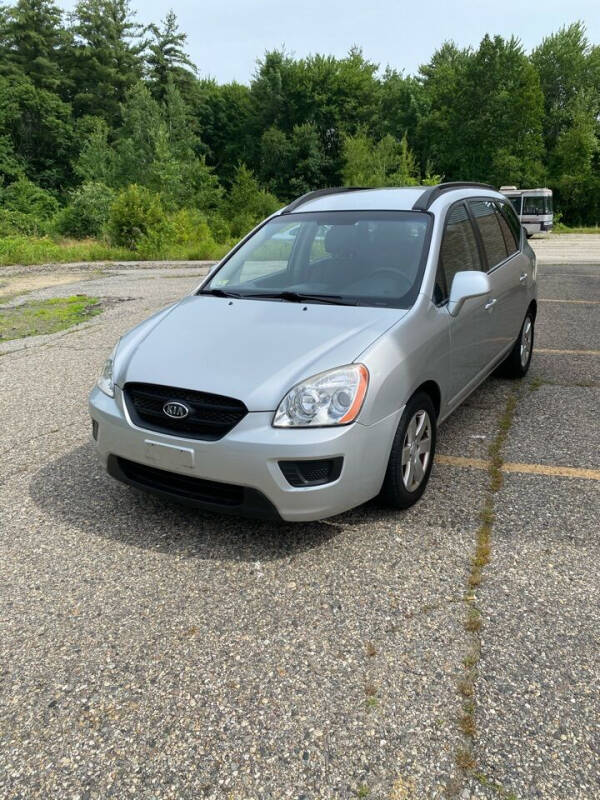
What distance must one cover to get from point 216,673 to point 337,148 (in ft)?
200

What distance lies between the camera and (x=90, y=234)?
98.5 ft

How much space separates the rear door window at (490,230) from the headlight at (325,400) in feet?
7.51

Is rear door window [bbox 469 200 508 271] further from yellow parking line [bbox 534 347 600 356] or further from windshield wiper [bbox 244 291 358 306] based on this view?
yellow parking line [bbox 534 347 600 356]

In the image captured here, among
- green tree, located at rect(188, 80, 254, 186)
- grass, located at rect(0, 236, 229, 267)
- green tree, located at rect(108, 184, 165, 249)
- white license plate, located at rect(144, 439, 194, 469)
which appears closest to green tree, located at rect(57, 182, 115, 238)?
green tree, located at rect(108, 184, 165, 249)

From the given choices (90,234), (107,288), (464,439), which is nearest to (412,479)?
(464,439)

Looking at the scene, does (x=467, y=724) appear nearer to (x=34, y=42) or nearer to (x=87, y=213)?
(x=87, y=213)

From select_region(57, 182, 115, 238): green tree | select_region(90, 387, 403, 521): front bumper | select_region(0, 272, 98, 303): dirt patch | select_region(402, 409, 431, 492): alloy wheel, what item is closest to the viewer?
select_region(90, 387, 403, 521): front bumper

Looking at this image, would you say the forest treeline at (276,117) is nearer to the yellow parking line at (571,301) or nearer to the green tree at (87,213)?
the green tree at (87,213)

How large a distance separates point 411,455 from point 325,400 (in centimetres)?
75

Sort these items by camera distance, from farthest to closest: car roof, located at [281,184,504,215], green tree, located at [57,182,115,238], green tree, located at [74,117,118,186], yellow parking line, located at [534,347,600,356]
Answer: green tree, located at [74,117,118,186] → green tree, located at [57,182,115,238] → yellow parking line, located at [534,347,600,356] → car roof, located at [281,184,504,215]

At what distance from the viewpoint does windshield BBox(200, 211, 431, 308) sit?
3816 mm

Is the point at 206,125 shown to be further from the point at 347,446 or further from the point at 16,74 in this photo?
the point at 347,446

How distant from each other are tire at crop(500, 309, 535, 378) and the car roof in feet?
4.65

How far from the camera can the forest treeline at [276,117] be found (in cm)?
4919
